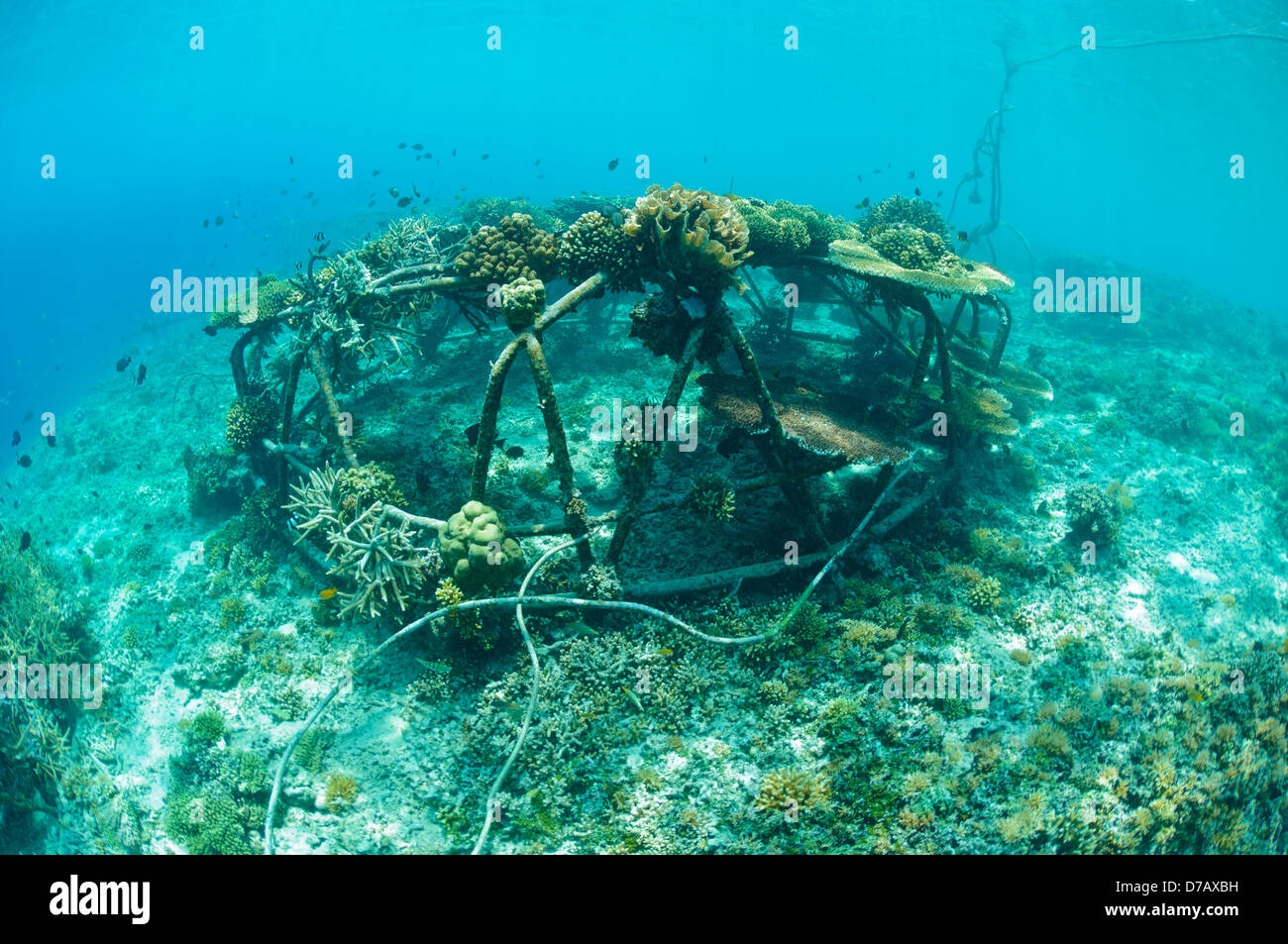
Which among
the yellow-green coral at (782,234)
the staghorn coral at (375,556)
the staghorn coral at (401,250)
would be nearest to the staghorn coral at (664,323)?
the yellow-green coral at (782,234)

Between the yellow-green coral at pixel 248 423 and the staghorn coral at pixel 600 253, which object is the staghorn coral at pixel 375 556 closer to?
the staghorn coral at pixel 600 253

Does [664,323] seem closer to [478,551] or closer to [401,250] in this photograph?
[478,551]

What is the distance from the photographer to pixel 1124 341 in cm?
2645

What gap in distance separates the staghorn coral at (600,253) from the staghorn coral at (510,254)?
46 centimetres

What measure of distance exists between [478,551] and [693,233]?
5.31 meters

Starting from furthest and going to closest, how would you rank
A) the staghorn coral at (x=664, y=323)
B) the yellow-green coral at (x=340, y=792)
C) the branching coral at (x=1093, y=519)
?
the branching coral at (x=1093, y=519), the staghorn coral at (x=664, y=323), the yellow-green coral at (x=340, y=792)

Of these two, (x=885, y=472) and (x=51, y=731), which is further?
(x=885, y=472)

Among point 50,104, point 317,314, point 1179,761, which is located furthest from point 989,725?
point 50,104

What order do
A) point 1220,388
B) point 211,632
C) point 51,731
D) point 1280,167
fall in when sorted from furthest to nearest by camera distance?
point 1280,167 < point 1220,388 < point 211,632 < point 51,731

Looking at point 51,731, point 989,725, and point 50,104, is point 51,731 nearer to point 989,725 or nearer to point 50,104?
point 989,725

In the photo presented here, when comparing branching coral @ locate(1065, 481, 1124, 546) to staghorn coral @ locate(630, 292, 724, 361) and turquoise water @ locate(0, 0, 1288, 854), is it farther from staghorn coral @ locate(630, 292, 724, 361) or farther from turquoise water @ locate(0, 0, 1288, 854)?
staghorn coral @ locate(630, 292, 724, 361)

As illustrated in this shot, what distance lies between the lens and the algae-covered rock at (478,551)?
288 inches

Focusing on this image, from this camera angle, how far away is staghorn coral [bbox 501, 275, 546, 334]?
7.62 meters

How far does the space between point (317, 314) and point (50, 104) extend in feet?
411
